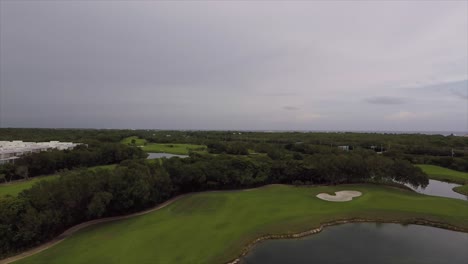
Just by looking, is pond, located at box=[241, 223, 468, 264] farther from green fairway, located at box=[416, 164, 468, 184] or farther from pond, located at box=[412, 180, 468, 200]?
green fairway, located at box=[416, 164, 468, 184]

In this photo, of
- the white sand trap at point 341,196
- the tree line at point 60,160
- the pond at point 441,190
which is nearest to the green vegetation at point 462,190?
the pond at point 441,190

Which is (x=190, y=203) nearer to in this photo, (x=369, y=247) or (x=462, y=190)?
(x=369, y=247)

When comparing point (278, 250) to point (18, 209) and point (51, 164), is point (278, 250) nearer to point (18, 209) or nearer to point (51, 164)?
point (18, 209)

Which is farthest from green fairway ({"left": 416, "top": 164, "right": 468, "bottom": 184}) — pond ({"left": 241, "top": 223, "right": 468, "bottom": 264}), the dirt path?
the dirt path

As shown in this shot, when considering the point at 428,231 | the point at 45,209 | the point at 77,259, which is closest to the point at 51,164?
the point at 45,209

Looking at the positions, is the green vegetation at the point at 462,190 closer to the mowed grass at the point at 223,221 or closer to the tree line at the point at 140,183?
the tree line at the point at 140,183
